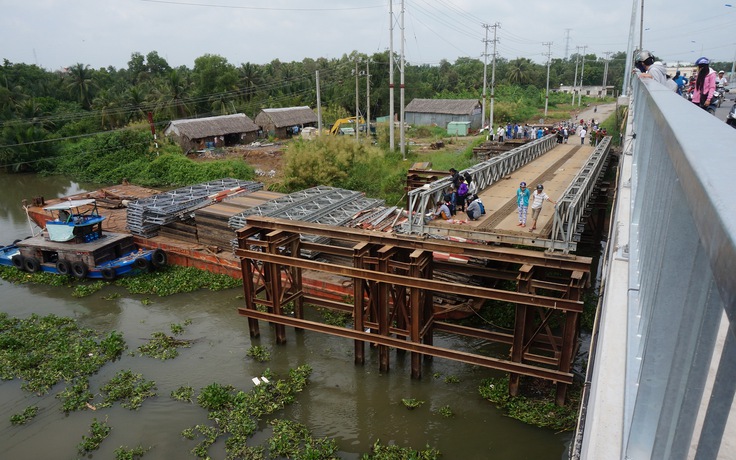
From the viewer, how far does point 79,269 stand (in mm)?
18453

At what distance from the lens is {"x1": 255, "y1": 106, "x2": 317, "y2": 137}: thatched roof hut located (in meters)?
49.9

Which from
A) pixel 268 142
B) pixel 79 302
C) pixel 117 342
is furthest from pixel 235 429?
pixel 268 142

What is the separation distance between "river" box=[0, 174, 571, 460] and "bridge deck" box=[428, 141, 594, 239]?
378 cm

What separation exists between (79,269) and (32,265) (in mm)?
2411

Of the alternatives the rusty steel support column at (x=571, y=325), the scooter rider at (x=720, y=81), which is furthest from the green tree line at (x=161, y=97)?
the rusty steel support column at (x=571, y=325)

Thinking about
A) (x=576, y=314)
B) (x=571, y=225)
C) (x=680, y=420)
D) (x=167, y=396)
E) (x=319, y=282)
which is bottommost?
(x=167, y=396)

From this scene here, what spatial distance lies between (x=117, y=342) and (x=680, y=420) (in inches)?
602

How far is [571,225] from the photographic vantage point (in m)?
10.1

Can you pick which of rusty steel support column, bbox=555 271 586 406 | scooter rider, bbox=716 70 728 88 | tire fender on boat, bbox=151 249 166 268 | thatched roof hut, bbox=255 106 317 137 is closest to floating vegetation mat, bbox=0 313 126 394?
tire fender on boat, bbox=151 249 166 268

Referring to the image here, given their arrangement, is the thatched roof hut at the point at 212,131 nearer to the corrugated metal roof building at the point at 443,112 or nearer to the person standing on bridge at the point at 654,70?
the corrugated metal roof building at the point at 443,112

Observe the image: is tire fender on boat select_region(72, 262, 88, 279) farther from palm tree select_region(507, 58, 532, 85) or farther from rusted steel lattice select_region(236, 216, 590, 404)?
palm tree select_region(507, 58, 532, 85)

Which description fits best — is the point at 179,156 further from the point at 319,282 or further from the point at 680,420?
the point at 680,420

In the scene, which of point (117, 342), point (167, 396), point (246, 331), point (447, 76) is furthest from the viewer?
point (447, 76)

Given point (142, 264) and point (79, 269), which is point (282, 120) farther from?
point (79, 269)
